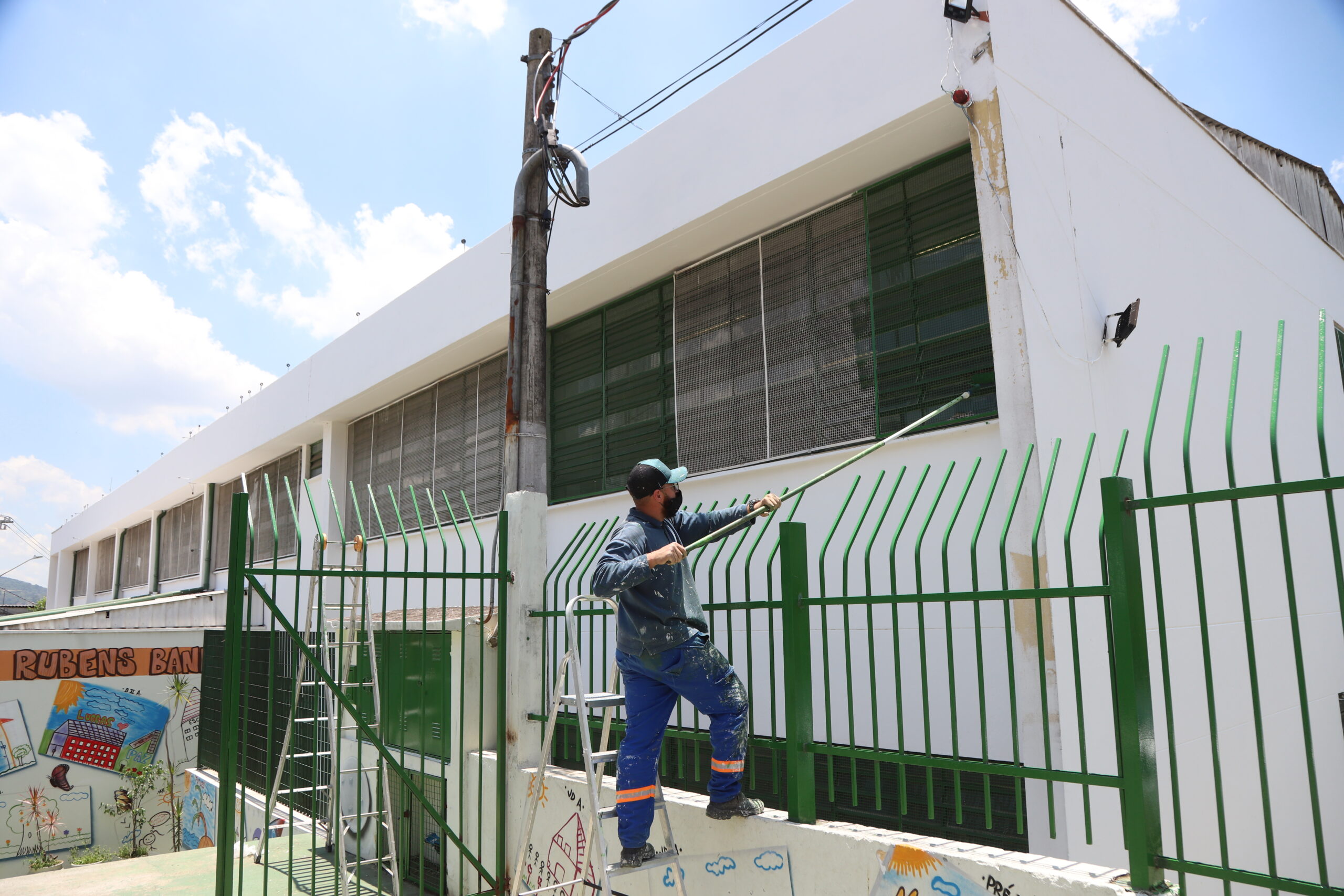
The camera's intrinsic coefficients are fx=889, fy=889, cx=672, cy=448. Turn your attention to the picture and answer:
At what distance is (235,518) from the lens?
4.69m

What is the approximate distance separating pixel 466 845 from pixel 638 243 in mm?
4956

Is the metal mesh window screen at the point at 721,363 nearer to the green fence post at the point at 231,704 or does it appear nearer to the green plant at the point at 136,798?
the green fence post at the point at 231,704

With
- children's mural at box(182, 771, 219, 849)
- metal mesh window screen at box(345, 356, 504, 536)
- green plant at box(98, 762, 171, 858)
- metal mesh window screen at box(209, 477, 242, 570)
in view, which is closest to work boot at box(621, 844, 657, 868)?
metal mesh window screen at box(345, 356, 504, 536)

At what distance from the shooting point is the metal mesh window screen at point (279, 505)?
15172 mm

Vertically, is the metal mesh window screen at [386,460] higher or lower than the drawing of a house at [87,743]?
higher

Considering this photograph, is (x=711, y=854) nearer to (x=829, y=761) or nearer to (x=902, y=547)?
(x=829, y=761)

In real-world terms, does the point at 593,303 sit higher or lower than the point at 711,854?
higher

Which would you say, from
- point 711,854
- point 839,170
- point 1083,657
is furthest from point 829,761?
point 839,170

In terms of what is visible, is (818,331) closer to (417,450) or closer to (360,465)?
(417,450)

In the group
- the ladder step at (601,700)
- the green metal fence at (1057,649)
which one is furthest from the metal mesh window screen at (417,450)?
the ladder step at (601,700)

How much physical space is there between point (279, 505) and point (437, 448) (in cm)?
575

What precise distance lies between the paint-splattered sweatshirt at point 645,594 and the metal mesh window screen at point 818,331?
2518 millimetres

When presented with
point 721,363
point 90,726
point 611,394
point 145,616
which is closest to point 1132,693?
point 721,363

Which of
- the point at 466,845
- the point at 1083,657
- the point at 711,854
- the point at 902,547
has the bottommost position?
the point at 466,845
